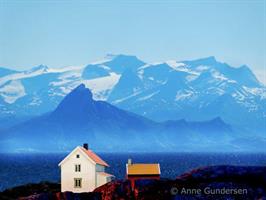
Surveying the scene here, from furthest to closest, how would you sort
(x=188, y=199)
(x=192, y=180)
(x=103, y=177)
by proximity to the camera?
(x=103, y=177)
(x=192, y=180)
(x=188, y=199)

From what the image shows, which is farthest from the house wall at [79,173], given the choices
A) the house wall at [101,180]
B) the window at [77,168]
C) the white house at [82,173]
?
the house wall at [101,180]

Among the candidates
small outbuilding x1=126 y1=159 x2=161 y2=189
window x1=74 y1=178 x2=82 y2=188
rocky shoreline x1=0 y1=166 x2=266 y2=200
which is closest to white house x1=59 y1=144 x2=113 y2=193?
window x1=74 y1=178 x2=82 y2=188

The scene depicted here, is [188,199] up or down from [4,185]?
down

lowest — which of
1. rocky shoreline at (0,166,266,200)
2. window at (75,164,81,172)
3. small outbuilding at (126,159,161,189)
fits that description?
rocky shoreline at (0,166,266,200)

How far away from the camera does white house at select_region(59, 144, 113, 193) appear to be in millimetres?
80750

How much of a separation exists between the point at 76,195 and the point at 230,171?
11.0 metres

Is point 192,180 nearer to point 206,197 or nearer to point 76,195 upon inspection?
point 206,197

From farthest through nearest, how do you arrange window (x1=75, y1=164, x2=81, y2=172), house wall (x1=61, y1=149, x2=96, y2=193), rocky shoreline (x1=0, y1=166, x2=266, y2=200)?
window (x1=75, y1=164, x2=81, y2=172)
house wall (x1=61, y1=149, x2=96, y2=193)
rocky shoreline (x1=0, y1=166, x2=266, y2=200)

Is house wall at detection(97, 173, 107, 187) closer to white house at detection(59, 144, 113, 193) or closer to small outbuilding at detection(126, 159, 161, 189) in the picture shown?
white house at detection(59, 144, 113, 193)

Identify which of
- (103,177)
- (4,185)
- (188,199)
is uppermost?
(4,185)

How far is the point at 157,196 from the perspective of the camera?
4409 centimetres

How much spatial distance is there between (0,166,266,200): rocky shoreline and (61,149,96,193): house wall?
3341 cm

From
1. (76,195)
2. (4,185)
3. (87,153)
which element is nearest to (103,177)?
(87,153)

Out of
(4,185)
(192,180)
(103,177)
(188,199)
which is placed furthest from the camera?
(4,185)
